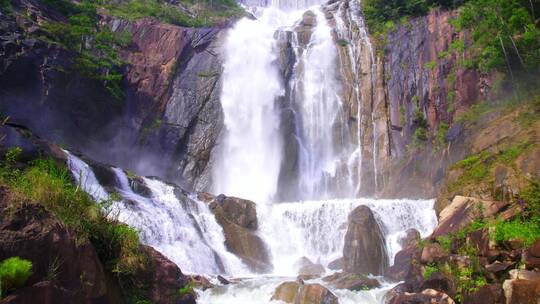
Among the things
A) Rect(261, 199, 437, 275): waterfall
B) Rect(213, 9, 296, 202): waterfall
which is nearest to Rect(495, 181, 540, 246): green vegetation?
Rect(261, 199, 437, 275): waterfall

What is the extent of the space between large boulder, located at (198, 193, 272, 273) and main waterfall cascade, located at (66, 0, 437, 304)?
0.40m

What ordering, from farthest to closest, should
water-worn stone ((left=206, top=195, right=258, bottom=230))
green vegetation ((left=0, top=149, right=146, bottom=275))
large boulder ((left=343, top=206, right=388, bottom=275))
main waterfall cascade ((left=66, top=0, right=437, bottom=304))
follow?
water-worn stone ((left=206, top=195, right=258, bottom=230)), main waterfall cascade ((left=66, top=0, right=437, bottom=304)), large boulder ((left=343, top=206, right=388, bottom=275)), green vegetation ((left=0, top=149, right=146, bottom=275))

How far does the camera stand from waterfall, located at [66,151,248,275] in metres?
18.6

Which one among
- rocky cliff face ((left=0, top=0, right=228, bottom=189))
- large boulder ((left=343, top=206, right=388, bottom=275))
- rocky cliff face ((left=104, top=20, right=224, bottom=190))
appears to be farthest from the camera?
rocky cliff face ((left=104, top=20, right=224, bottom=190))

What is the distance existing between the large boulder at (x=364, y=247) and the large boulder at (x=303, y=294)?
21.0 feet

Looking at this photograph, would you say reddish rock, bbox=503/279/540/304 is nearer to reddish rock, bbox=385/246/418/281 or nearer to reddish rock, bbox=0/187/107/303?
reddish rock, bbox=0/187/107/303

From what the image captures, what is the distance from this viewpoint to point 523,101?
24188 mm

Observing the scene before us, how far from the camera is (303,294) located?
43.0 ft

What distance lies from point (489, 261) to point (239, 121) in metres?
28.3

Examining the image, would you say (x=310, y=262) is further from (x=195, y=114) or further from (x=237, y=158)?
(x=195, y=114)

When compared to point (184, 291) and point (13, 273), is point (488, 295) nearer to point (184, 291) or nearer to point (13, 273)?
point (184, 291)

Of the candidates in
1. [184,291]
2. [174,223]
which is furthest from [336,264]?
[184,291]

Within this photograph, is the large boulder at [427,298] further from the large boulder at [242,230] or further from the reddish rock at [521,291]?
the large boulder at [242,230]

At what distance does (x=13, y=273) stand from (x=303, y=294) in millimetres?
9632
